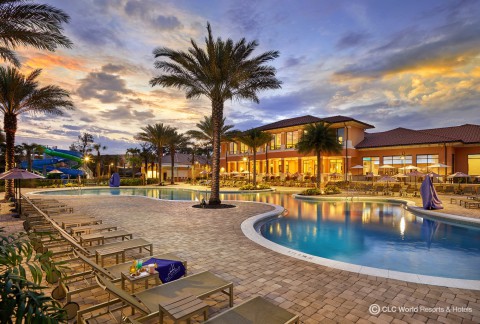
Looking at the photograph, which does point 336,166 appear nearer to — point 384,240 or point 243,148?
point 243,148

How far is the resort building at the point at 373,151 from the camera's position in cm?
2883

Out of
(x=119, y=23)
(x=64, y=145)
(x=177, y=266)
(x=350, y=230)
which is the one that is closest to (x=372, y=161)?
(x=350, y=230)

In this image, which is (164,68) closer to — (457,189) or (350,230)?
(350,230)

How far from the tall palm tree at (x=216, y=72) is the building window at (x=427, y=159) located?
24362 mm

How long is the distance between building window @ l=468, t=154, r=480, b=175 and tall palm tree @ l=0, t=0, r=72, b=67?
38349mm

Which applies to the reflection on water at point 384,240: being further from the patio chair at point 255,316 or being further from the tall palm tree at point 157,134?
the tall palm tree at point 157,134

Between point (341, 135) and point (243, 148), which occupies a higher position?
point (341, 135)

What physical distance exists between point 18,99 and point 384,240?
21.1 meters

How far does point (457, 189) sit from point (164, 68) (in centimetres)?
2687

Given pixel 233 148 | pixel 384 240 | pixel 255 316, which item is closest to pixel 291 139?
pixel 233 148

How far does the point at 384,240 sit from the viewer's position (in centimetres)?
963

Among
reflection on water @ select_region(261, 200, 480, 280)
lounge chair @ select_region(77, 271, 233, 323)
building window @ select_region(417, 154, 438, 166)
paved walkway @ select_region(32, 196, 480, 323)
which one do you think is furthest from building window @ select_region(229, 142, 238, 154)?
lounge chair @ select_region(77, 271, 233, 323)

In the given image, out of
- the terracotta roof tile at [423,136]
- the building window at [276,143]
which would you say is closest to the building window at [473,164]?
the terracotta roof tile at [423,136]

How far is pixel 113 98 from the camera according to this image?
98.0 ft
